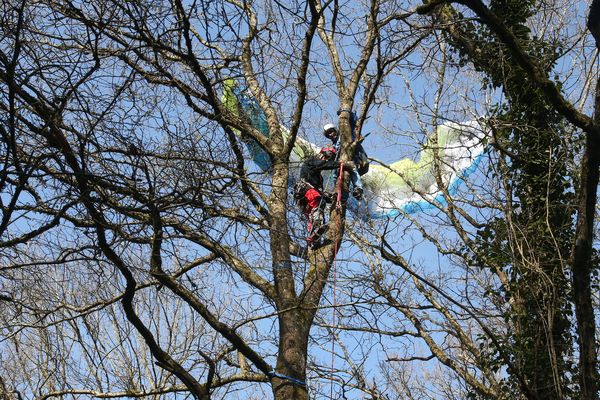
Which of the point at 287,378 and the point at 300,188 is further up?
the point at 300,188

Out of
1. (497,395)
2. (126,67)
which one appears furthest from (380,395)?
(126,67)

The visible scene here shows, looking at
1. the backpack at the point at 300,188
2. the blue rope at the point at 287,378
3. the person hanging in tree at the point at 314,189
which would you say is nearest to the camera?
the blue rope at the point at 287,378

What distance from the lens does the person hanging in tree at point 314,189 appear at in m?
7.88

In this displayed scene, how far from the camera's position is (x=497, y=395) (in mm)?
9109

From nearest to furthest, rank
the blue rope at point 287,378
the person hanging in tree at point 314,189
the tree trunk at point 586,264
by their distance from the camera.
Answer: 1. the tree trunk at point 586,264
2. the blue rope at point 287,378
3. the person hanging in tree at point 314,189

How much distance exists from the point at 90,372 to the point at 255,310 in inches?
130

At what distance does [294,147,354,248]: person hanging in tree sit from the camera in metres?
7.88

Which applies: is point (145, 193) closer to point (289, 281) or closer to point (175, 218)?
point (175, 218)

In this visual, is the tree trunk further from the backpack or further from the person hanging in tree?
the backpack

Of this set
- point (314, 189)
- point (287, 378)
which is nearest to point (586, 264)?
point (287, 378)

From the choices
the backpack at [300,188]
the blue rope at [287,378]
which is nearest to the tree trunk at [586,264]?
the blue rope at [287,378]

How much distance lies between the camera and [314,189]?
8.23 meters

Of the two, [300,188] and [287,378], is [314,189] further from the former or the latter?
[287,378]

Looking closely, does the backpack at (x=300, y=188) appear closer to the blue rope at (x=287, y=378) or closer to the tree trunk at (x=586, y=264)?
the blue rope at (x=287, y=378)
